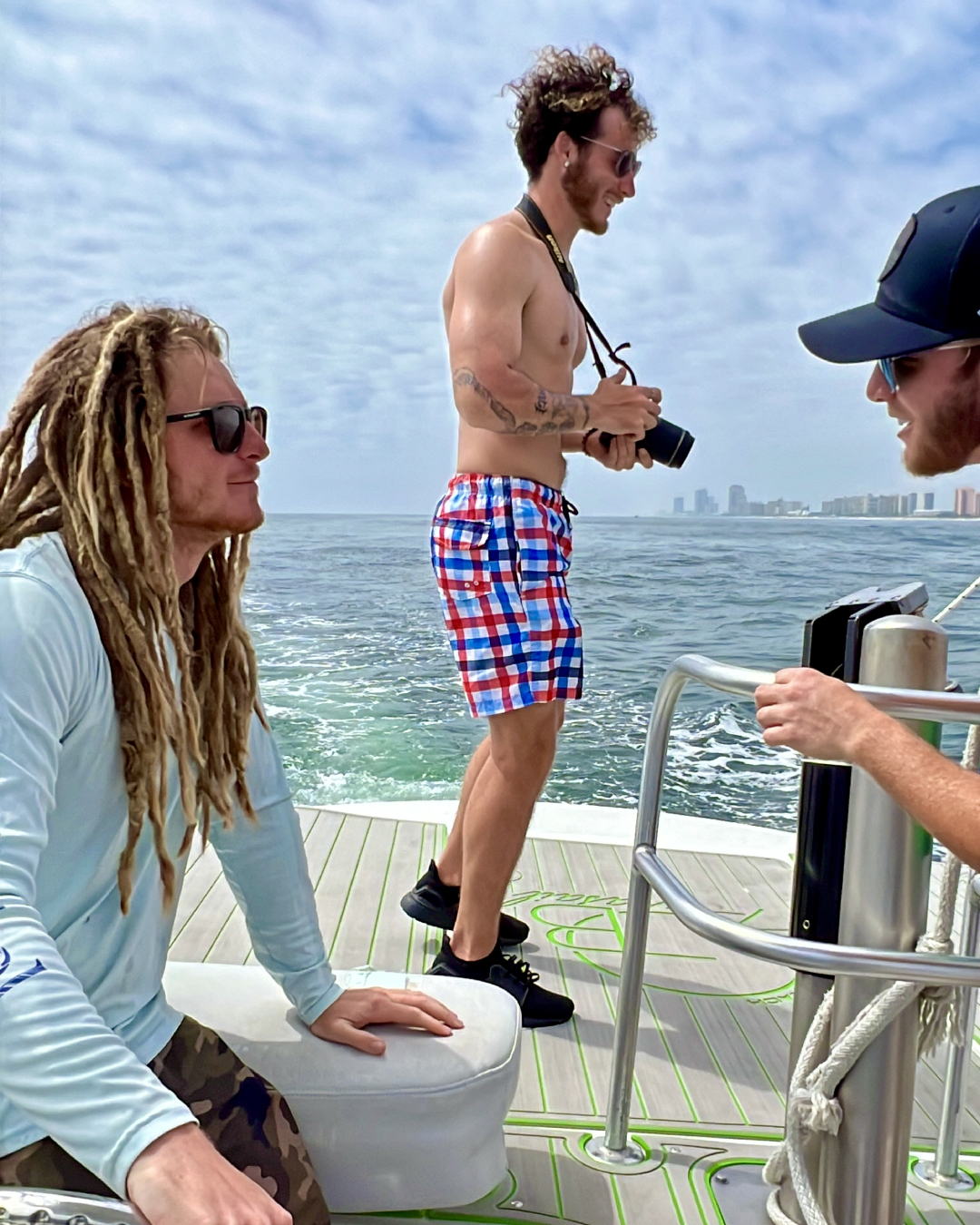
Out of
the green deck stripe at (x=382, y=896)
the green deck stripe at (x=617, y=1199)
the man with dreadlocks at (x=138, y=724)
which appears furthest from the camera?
the green deck stripe at (x=382, y=896)

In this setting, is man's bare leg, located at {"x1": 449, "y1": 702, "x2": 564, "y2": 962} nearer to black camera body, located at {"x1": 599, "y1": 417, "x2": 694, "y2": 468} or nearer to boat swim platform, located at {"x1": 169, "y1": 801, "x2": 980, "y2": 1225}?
boat swim platform, located at {"x1": 169, "y1": 801, "x2": 980, "y2": 1225}

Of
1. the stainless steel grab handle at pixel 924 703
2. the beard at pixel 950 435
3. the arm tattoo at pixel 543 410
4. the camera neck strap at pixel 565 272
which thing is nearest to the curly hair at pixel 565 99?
the camera neck strap at pixel 565 272

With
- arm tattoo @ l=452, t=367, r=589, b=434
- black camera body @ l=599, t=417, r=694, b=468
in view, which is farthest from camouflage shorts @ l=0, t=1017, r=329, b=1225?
black camera body @ l=599, t=417, r=694, b=468

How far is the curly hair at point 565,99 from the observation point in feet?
7.72

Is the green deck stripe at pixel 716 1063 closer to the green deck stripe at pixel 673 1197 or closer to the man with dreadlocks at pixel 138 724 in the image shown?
the green deck stripe at pixel 673 1197

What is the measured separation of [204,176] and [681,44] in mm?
17006

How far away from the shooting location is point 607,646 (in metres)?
13.4

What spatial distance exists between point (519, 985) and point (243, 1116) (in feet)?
3.40

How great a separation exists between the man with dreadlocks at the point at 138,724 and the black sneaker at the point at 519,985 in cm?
78

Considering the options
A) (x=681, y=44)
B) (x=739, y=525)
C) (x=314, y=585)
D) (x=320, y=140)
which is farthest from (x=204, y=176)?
(x=314, y=585)

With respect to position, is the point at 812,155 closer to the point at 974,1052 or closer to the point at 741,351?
the point at 741,351

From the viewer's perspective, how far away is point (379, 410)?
4256 cm

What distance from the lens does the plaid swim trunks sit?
2146 millimetres

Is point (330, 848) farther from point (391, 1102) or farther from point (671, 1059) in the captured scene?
point (391, 1102)
